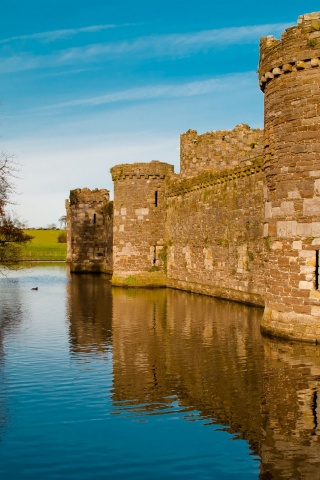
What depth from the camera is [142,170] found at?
3200 centimetres

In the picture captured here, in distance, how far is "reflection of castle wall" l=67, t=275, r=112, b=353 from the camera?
14914 mm

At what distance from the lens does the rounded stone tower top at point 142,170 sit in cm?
3194

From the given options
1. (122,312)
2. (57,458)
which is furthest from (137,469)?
(122,312)

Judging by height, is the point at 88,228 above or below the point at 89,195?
below

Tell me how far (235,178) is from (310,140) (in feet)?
32.5

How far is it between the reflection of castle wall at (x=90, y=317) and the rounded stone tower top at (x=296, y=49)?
26.1 feet

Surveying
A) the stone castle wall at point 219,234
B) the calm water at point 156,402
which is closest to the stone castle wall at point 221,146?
the stone castle wall at point 219,234

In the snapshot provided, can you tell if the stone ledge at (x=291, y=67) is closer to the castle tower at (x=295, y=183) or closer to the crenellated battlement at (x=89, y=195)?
the castle tower at (x=295, y=183)

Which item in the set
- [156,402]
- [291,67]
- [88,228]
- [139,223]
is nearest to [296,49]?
[291,67]

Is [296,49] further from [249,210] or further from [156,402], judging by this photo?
[156,402]

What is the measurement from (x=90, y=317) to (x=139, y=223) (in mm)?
12913

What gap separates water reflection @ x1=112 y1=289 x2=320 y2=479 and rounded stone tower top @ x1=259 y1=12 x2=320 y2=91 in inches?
260

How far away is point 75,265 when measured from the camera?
46.4 metres

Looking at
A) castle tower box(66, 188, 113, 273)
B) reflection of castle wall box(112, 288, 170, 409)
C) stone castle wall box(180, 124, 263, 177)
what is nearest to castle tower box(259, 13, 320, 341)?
reflection of castle wall box(112, 288, 170, 409)
